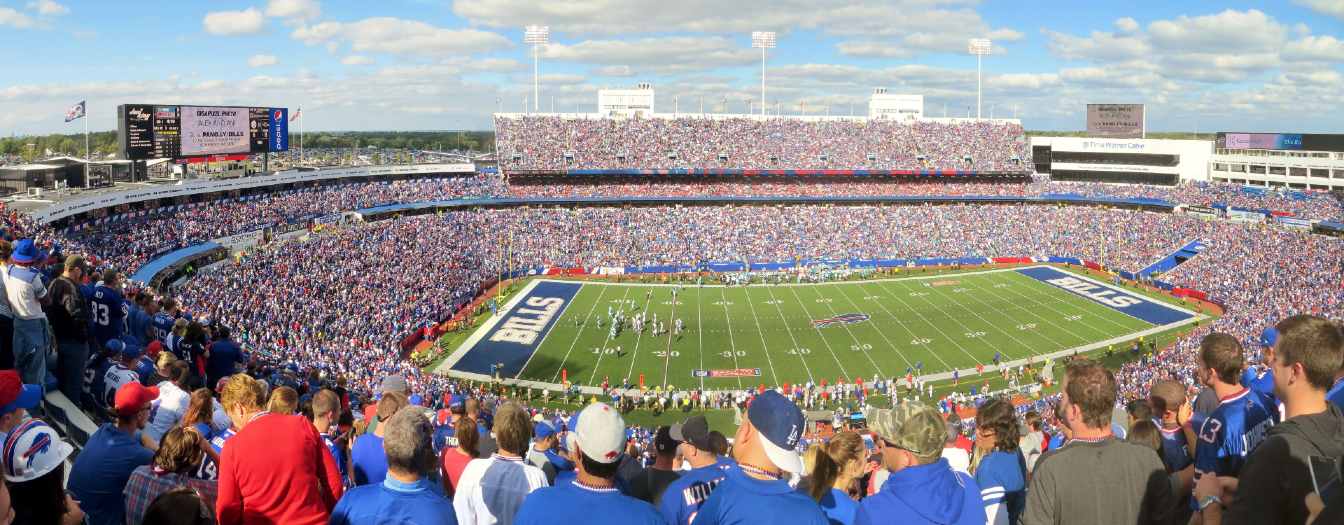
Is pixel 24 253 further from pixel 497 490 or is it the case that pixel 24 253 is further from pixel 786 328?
pixel 786 328

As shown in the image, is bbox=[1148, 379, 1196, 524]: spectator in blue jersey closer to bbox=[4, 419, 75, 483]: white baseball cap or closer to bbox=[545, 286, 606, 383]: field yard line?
bbox=[4, 419, 75, 483]: white baseball cap

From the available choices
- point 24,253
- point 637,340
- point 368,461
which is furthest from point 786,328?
point 368,461

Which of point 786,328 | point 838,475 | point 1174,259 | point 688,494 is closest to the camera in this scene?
point 688,494

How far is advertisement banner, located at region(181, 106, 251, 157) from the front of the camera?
140 feet

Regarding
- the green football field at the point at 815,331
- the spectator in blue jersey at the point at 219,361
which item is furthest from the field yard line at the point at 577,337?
the spectator in blue jersey at the point at 219,361

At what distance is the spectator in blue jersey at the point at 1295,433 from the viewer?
11.2 feet

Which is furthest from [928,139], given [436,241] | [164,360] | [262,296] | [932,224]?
[164,360]

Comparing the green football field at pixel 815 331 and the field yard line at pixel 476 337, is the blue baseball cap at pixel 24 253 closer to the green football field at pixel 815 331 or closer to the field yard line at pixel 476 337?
the green football field at pixel 815 331

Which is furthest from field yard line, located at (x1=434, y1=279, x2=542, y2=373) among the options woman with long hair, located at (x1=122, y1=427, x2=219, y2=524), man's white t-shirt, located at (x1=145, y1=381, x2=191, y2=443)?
woman with long hair, located at (x1=122, y1=427, x2=219, y2=524)

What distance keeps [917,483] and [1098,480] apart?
807mm

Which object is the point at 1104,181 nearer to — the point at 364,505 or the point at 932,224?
the point at 932,224

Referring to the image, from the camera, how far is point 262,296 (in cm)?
3191

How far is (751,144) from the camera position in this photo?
227 ft

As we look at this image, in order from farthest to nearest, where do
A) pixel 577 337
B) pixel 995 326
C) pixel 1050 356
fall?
pixel 995 326 < pixel 577 337 < pixel 1050 356
